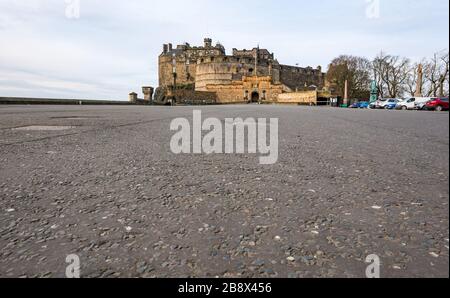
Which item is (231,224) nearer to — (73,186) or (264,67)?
(73,186)

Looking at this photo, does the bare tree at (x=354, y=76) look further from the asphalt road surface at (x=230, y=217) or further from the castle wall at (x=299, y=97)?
the asphalt road surface at (x=230, y=217)

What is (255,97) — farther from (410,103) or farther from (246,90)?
(410,103)

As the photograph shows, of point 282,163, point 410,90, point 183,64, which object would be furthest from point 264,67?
point 282,163

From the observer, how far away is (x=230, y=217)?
56.2 inches

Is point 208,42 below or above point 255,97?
above

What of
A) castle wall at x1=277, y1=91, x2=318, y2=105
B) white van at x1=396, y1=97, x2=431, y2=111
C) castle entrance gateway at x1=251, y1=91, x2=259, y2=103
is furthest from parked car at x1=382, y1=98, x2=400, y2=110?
castle entrance gateway at x1=251, y1=91, x2=259, y2=103

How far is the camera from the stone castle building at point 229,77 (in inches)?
2234

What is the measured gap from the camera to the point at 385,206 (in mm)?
1454

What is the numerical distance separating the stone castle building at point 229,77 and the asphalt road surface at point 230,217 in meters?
48.2

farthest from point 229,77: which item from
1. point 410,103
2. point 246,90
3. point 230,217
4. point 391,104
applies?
point 230,217

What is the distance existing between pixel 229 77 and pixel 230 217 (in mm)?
63530

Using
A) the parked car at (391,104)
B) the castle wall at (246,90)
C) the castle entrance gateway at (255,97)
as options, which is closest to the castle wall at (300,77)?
the castle wall at (246,90)
